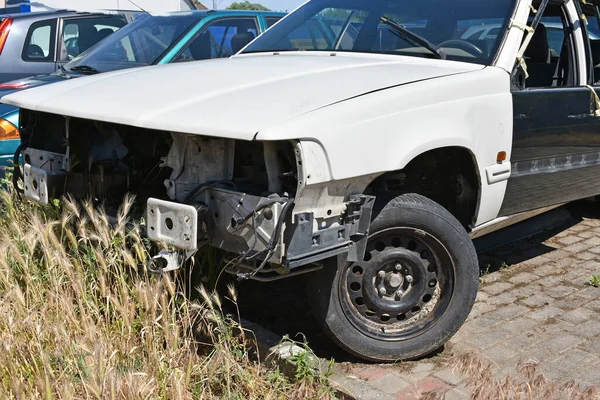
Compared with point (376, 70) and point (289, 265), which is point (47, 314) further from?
point (376, 70)

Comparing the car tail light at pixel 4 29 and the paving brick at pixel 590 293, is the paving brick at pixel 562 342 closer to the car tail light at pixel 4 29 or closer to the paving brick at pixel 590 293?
the paving brick at pixel 590 293

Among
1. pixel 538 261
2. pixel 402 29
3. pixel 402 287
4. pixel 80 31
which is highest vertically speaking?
pixel 402 29

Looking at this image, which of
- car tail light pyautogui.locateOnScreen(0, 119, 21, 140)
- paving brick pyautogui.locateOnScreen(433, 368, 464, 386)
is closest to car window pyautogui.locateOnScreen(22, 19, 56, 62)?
car tail light pyautogui.locateOnScreen(0, 119, 21, 140)

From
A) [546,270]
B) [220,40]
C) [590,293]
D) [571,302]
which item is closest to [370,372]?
[571,302]

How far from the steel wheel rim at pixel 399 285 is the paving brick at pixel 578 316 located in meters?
1.10

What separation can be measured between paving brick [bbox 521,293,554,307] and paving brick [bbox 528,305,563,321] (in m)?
0.07

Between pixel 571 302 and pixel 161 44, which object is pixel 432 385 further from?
pixel 161 44

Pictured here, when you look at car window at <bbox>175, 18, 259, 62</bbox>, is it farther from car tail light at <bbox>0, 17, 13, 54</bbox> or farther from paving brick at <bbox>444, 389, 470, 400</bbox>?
paving brick at <bbox>444, 389, 470, 400</bbox>

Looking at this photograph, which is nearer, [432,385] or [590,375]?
[432,385]

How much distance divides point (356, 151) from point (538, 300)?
85.0 inches

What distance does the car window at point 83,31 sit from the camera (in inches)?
331

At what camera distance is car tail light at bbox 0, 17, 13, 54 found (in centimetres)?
790

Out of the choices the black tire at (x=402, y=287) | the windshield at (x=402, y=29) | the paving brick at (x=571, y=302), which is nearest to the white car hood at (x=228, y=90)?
the windshield at (x=402, y=29)

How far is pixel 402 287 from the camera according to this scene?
146 inches
